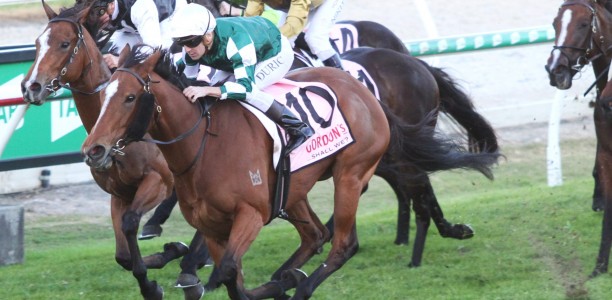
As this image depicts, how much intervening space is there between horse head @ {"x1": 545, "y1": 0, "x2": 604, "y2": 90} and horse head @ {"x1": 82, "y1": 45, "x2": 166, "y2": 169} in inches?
106

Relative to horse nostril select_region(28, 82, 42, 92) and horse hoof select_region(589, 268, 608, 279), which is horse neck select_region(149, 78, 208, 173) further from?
horse hoof select_region(589, 268, 608, 279)

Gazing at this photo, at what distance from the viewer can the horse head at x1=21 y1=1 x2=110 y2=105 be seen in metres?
6.21

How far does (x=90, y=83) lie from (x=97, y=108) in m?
0.15

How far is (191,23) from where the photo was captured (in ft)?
18.2

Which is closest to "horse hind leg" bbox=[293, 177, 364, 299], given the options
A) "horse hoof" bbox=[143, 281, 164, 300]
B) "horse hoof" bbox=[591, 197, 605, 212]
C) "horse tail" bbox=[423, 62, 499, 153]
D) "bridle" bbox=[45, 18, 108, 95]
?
"horse hoof" bbox=[143, 281, 164, 300]

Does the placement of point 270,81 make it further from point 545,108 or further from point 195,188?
point 545,108

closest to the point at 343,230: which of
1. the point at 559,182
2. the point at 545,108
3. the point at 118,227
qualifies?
the point at 118,227

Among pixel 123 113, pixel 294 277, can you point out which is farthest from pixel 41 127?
pixel 123 113

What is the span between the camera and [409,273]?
707 cm

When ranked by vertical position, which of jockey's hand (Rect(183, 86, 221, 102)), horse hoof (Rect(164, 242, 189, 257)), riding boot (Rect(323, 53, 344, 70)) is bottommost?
horse hoof (Rect(164, 242, 189, 257))

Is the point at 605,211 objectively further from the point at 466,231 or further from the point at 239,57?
the point at 239,57

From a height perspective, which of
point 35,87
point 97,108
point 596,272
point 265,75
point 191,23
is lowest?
point 596,272

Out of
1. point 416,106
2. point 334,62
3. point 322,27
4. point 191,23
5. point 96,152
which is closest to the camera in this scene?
point 96,152

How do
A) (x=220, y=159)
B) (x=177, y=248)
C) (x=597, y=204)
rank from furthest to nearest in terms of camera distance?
(x=597, y=204)
(x=177, y=248)
(x=220, y=159)
